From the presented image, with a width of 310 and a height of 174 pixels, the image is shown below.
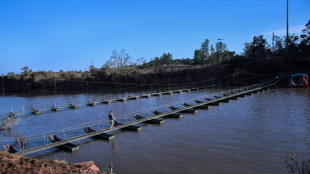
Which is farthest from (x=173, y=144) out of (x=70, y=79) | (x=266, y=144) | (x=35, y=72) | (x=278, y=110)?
(x=35, y=72)

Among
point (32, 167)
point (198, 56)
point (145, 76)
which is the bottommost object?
point (32, 167)

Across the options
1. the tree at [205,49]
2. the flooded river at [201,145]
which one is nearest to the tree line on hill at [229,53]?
the tree at [205,49]

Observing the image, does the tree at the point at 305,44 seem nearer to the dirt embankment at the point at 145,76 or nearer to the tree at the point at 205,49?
the dirt embankment at the point at 145,76

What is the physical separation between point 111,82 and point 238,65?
145 ft

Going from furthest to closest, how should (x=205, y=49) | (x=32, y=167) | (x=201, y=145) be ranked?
1. (x=205, y=49)
2. (x=201, y=145)
3. (x=32, y=167)

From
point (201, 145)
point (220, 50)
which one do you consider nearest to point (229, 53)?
point (220, 50)

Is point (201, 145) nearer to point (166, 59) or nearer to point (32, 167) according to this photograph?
point (32, 167)

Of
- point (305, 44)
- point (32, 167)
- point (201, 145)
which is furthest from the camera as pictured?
point (305, 44)

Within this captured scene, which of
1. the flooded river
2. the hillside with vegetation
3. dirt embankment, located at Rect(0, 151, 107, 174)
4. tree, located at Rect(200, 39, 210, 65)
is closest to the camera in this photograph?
dirt embankment, located at Rect(0, 151, 107, 174)

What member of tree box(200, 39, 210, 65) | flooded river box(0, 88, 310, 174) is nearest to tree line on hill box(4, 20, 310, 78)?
tree box(200, 39, 210, 65)

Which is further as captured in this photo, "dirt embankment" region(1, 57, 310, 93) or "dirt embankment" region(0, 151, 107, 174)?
"dirt embankment" region(1, 57, 310, 93)

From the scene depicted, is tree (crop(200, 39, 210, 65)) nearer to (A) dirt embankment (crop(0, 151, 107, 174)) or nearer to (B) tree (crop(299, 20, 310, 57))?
(B) tree (crop(299, 20, 310, 57))

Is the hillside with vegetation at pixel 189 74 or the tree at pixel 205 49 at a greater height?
the tree at pixel 205 49

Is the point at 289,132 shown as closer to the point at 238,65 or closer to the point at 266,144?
the point at 266,144
